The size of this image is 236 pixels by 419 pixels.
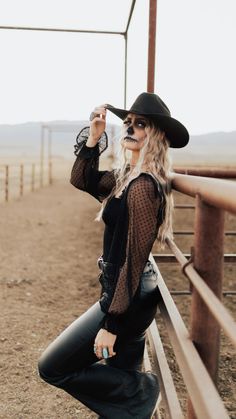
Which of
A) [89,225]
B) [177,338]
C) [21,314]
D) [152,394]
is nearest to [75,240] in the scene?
[89,225]

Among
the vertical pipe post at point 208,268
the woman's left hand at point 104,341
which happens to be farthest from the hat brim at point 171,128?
the woman's left hand at point 104,341

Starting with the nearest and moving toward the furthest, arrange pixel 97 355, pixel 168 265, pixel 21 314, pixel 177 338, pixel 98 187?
pixel 177 338, pixel 97 355, pixel 98 187, pixel 21 314, pixel 168 265

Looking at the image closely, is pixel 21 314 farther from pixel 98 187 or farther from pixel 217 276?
pixel 217 276

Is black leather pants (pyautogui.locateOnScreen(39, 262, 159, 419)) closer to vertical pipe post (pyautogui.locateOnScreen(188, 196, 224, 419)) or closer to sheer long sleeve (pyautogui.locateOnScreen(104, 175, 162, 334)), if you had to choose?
sheer long sleeve (pyautogui.locateOnScreen(104, 175, 162, 334))

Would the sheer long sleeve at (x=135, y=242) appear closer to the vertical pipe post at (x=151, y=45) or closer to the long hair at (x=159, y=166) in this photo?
the long hair at (x=159, y=166)

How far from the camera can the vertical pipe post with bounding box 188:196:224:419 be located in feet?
3.92

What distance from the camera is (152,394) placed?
1864 millimetres

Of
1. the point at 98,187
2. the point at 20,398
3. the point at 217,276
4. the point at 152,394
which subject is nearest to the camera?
the point at 217,276

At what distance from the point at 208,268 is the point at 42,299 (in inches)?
139

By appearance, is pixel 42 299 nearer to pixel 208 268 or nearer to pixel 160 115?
pixel 160 115

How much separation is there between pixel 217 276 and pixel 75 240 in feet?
22.2

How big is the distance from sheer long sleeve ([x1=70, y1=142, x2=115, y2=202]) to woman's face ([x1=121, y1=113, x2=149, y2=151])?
0.28 m

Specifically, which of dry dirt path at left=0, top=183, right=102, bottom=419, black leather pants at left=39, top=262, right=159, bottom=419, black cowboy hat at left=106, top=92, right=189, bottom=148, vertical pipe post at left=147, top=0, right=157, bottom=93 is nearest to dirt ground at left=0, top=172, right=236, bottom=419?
dry dirt path at left=0, top=183, right=102, bottom=419

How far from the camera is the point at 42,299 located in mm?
4527
